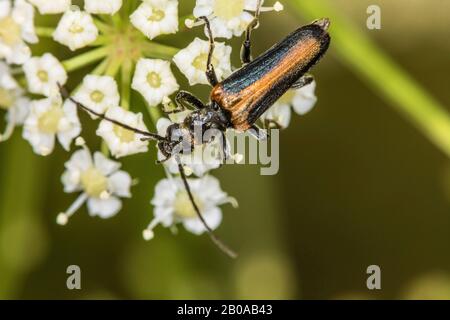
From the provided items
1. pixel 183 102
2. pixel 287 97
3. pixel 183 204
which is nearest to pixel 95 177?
pixel 183 204

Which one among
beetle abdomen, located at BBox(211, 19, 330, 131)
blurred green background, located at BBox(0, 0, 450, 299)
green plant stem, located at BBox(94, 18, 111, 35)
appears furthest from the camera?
blurred green background, located at BBox(0, 0, 450, 299)

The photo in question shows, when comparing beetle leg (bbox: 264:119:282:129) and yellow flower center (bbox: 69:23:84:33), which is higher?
yellow flower center (bbox: 69:23:84:33)

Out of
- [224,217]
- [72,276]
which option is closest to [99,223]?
[72,276]

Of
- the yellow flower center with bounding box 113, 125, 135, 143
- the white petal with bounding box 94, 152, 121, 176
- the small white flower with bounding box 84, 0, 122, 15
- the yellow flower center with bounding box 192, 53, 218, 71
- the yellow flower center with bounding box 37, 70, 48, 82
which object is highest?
the small white flower with bounding box 84, 0, 122, 15

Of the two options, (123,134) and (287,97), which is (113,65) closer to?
(123,134)

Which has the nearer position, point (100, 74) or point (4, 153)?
point (100, 74)

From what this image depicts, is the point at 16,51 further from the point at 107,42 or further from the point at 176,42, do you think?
the point at 176,42

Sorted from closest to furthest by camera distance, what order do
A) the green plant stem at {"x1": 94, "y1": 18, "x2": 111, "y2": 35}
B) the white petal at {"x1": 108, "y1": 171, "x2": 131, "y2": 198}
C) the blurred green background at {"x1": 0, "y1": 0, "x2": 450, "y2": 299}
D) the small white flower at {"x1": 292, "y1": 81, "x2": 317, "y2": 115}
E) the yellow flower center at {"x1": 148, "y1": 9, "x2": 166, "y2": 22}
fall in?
the yellow flower center at {"x1": 148, "y1": 9, "x2": 166, "y2": 22}
the green plant stem at {"x1": 94, "y1": 18, "x2": 111, "y2": 35}
the white petal at {"x1": 108, "y1": 171, "x2": 131, "y2": 198}
the small white flower at {"x1": 292, "y1": 81, "x2": 317, "y2": 115}
the blurred green background at {"x1": 0, "y1": 0, "x2": 450, "y2": 299}

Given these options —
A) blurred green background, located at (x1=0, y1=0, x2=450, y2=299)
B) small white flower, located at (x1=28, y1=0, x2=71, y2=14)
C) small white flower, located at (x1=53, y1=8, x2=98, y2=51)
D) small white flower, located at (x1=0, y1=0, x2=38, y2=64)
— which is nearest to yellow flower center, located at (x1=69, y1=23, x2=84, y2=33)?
small white flower, located at (x1=53, y1=8, x2=98, y2=51)

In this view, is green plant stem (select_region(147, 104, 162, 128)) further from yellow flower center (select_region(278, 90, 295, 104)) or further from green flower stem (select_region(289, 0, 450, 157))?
green flower stem (select_region(289, 0, 450, 157))
